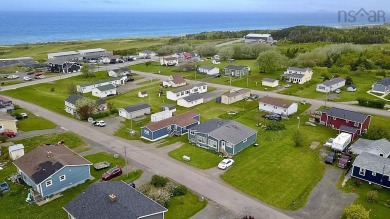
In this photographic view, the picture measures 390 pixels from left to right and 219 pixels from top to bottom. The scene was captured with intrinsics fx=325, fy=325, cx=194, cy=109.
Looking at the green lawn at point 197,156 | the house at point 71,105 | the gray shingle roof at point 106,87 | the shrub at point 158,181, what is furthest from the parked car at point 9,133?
the shrub at point 158,181

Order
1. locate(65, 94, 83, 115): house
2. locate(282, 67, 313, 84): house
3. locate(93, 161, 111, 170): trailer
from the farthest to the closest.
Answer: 1. locate(282, 67, 313, 84): house
2. locate(65, 94, 83, 115): house
3. locate(93, 161, 111, 170): trailer

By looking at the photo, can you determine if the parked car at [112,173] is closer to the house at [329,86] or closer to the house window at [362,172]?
the house window at [362,172]

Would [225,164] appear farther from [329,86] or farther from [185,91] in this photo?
[329,86]

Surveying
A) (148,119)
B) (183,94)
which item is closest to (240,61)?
(183,94)

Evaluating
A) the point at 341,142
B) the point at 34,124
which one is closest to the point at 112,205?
the point at 341,142

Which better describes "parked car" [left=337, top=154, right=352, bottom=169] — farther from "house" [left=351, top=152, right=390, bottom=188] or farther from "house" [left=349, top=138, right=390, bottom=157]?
"house" [left=349, top=138, right=390, bottom=157]

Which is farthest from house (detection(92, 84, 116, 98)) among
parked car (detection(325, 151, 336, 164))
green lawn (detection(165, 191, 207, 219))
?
parked car (detection(325, 151, 336, 164))

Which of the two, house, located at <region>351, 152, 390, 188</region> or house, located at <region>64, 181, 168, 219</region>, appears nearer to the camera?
house, located at <region>64, 181, 168, 219</region>

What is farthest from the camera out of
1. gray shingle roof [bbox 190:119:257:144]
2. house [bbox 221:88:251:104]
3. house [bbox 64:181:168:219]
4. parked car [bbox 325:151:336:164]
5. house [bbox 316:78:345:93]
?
house [bbox 316:78:345:93]

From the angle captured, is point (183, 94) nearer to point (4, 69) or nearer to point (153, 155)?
point (153, 155)
